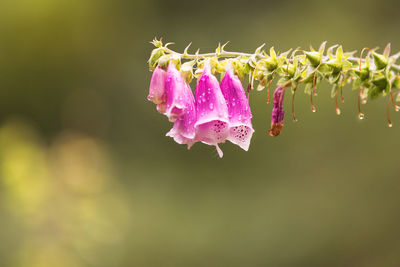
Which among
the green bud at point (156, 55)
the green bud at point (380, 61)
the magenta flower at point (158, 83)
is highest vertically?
the green bud at point (156, 55)

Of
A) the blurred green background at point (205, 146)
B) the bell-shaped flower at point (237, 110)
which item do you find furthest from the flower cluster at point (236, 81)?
the blurred green background at point (205, 146)

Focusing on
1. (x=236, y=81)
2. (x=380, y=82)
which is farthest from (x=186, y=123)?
(x=380, y=82)

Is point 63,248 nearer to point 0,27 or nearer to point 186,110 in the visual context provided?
point 186,110

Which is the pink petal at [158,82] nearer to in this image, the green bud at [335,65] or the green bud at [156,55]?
the green bud at [156,55]

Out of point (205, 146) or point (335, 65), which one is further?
point (205, 146)

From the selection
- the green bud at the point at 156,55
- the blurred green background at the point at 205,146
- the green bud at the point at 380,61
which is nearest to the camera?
the green bud at the point at 380,61

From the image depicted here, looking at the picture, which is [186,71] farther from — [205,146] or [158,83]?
[205,146]

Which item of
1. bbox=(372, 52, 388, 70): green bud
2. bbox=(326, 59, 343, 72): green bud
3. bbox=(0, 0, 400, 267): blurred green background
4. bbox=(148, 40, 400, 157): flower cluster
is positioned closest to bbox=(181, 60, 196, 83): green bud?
bbox=(148, 40, 400, 157): flower cluster

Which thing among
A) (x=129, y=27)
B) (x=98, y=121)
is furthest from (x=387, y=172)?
(x=129, y=27)
